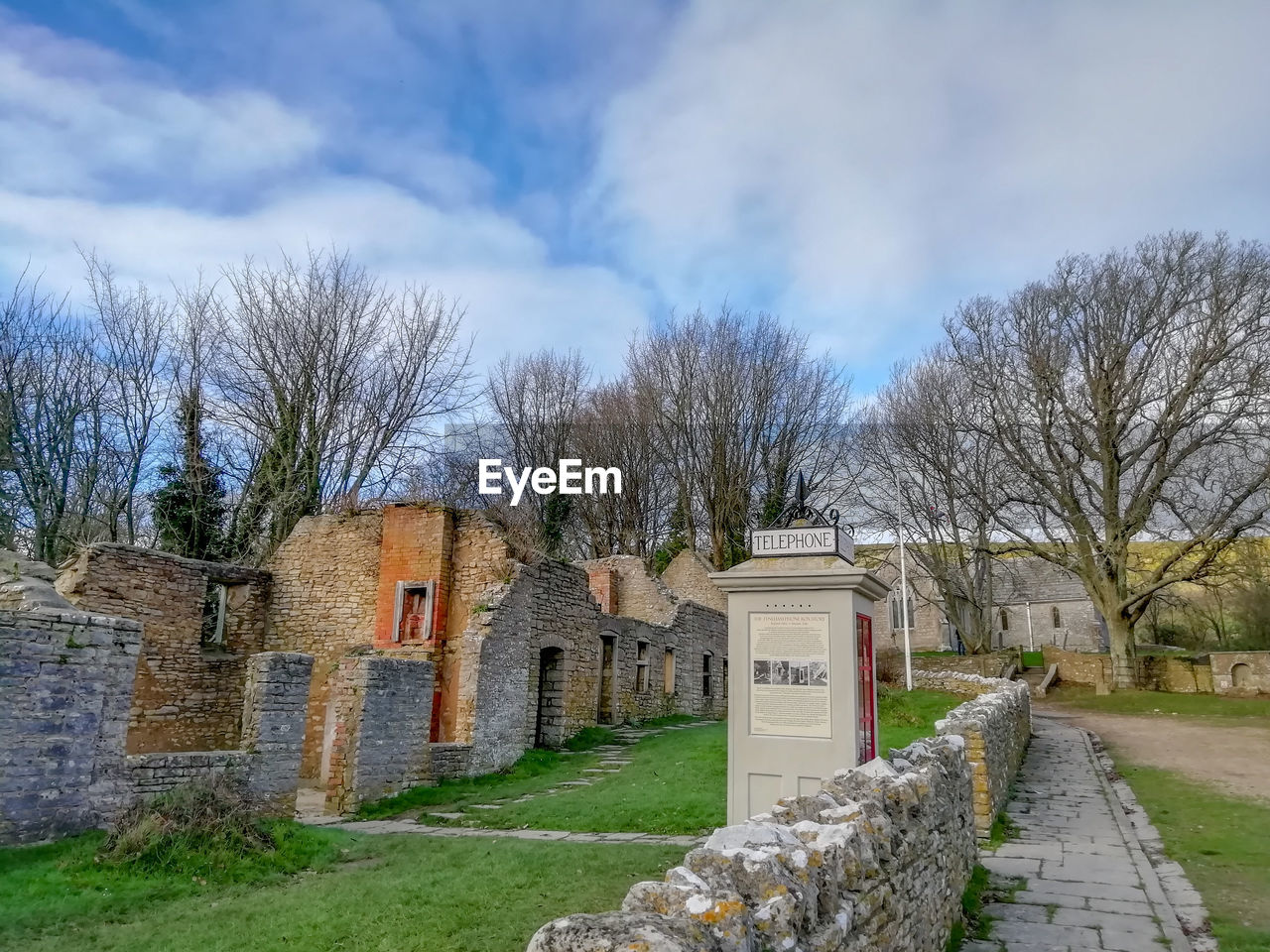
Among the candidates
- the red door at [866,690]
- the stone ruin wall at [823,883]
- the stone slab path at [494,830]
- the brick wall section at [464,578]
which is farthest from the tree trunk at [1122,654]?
the stone ruin wall at [823,883]

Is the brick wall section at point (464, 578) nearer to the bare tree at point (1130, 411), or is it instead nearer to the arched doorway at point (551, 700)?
the arched doorway at point (551, 700)

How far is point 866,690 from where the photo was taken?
6.01 m

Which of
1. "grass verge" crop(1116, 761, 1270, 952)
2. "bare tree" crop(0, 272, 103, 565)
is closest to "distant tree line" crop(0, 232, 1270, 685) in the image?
"bare tree" crop(0, 272, 103, 565)

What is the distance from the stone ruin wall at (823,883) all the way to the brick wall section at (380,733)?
8.28 m

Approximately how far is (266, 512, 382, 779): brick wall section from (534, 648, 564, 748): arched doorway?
3663 mm

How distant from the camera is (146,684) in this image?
46.7 feet

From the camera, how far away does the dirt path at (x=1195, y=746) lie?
40.6 ft

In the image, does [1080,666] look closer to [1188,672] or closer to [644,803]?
[1188,672]

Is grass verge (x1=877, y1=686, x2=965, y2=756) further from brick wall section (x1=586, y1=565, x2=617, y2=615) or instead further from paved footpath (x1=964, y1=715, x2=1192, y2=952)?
brick wall section (x1=586, y1=565, x2=617, y2=615)

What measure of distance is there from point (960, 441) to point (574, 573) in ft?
57.3

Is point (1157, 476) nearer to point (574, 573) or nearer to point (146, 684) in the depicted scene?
point (574, 573)

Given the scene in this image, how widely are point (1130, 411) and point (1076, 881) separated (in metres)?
21.1

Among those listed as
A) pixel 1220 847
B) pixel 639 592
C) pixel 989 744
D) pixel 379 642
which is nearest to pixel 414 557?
pixel 379 642

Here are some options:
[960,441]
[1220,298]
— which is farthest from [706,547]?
[1220,298]
